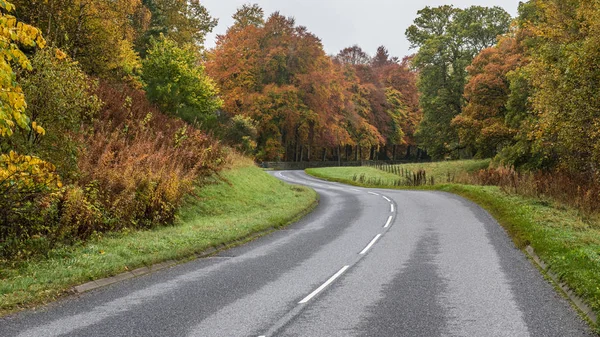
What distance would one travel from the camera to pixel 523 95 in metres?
33.8

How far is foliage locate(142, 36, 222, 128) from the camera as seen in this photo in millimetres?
29109

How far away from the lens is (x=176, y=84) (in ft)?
98.1

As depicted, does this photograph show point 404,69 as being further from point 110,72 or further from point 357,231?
point 357,231

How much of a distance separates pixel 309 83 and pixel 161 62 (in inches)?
1135

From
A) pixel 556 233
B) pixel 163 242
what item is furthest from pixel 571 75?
pixel 163 242

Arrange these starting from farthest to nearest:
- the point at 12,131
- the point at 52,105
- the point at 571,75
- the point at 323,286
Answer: the point at 571,75, the point at 52,105, the point at 323,286, the point at 12,131

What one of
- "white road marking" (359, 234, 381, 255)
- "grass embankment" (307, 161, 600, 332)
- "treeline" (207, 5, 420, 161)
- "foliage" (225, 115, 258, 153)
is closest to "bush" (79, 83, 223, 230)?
"white road marking" (359, 234, 381, 255)

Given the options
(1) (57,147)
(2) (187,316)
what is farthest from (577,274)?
(1) (57,147)

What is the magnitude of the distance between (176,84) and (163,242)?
19005 millimetres

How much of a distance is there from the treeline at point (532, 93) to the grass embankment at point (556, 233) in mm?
2467

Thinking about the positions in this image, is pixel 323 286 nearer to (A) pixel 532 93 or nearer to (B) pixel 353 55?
(A) pixel 532 93

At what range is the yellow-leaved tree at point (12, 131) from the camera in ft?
22.3

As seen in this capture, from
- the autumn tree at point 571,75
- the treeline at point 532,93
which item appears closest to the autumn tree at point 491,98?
the treeline at point 532,93

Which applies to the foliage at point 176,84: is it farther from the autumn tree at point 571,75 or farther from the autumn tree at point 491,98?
the autumn tree at point 491,98
